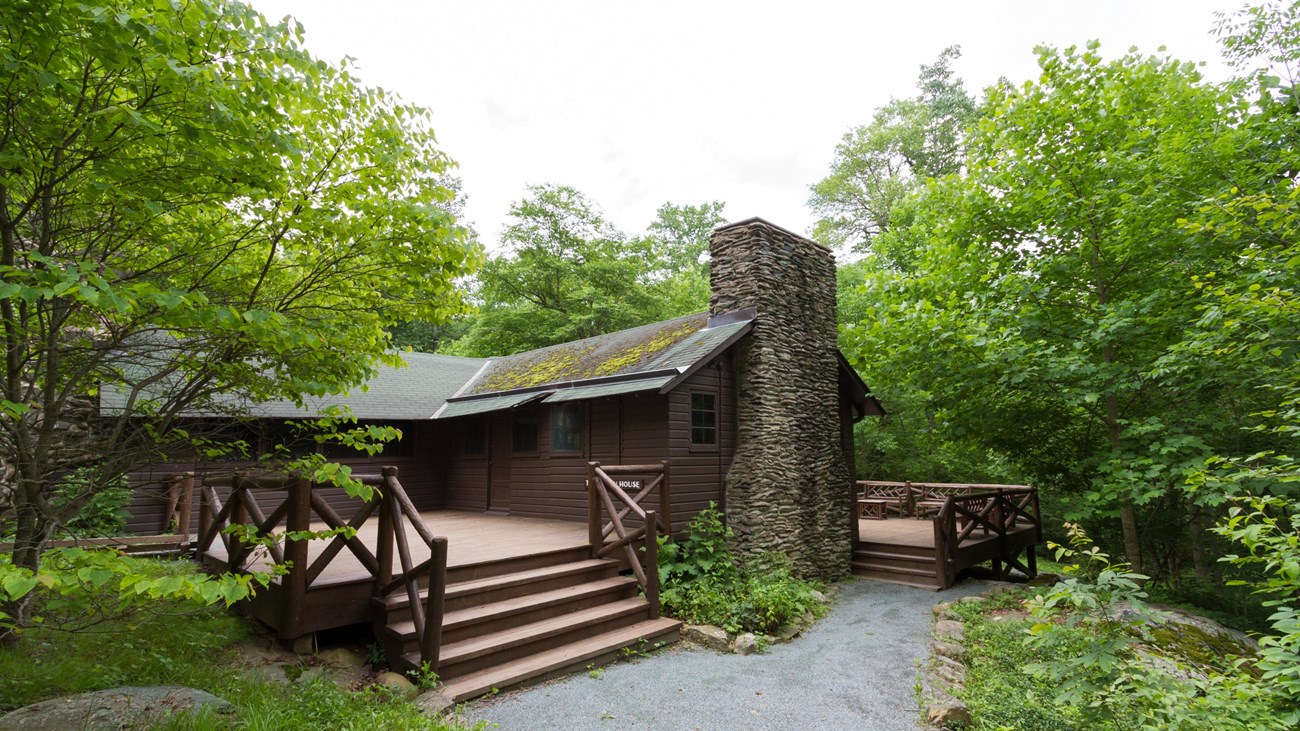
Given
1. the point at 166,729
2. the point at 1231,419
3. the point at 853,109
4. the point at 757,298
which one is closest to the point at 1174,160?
the point at 1231,419

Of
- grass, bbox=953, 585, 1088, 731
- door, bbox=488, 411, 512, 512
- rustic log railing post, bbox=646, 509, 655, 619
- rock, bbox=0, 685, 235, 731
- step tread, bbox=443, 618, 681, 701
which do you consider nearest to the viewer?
rock, bbox=0, 685, 235, 731

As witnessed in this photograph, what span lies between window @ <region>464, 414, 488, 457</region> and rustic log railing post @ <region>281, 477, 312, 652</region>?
23.8ft

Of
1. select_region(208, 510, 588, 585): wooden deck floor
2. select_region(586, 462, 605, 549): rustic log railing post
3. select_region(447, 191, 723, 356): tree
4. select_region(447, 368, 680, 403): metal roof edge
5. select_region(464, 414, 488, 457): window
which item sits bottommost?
select_region(208, 510, 588, 585): wooden deck floor

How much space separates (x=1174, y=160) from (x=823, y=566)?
25.3 feet

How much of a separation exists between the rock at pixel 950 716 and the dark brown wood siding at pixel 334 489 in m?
9.47

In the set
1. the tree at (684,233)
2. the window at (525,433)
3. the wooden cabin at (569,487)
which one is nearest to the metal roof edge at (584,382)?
the wooden cabin at (569,487)

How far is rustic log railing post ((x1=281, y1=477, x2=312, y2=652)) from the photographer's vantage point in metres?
5.14

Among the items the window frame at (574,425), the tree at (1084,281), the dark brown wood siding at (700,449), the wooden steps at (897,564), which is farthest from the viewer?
the window frame at (574,425)

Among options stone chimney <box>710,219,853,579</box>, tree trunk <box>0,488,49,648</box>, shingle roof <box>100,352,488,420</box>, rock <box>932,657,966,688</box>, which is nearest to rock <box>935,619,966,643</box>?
rock <box>932,657,966,688</box>

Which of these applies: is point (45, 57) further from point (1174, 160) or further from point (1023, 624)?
point (1174, 160)

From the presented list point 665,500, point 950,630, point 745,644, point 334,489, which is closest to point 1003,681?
point 950,630

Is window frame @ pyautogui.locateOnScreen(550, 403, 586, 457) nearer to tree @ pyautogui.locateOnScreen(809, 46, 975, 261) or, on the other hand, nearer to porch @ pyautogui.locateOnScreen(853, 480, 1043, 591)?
porch @ pyautogui.locateOnScreen(853, 480, 1043, 591)

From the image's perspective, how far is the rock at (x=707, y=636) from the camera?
6531mm

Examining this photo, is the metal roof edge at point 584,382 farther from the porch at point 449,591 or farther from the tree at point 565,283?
the tree at point 565,283
